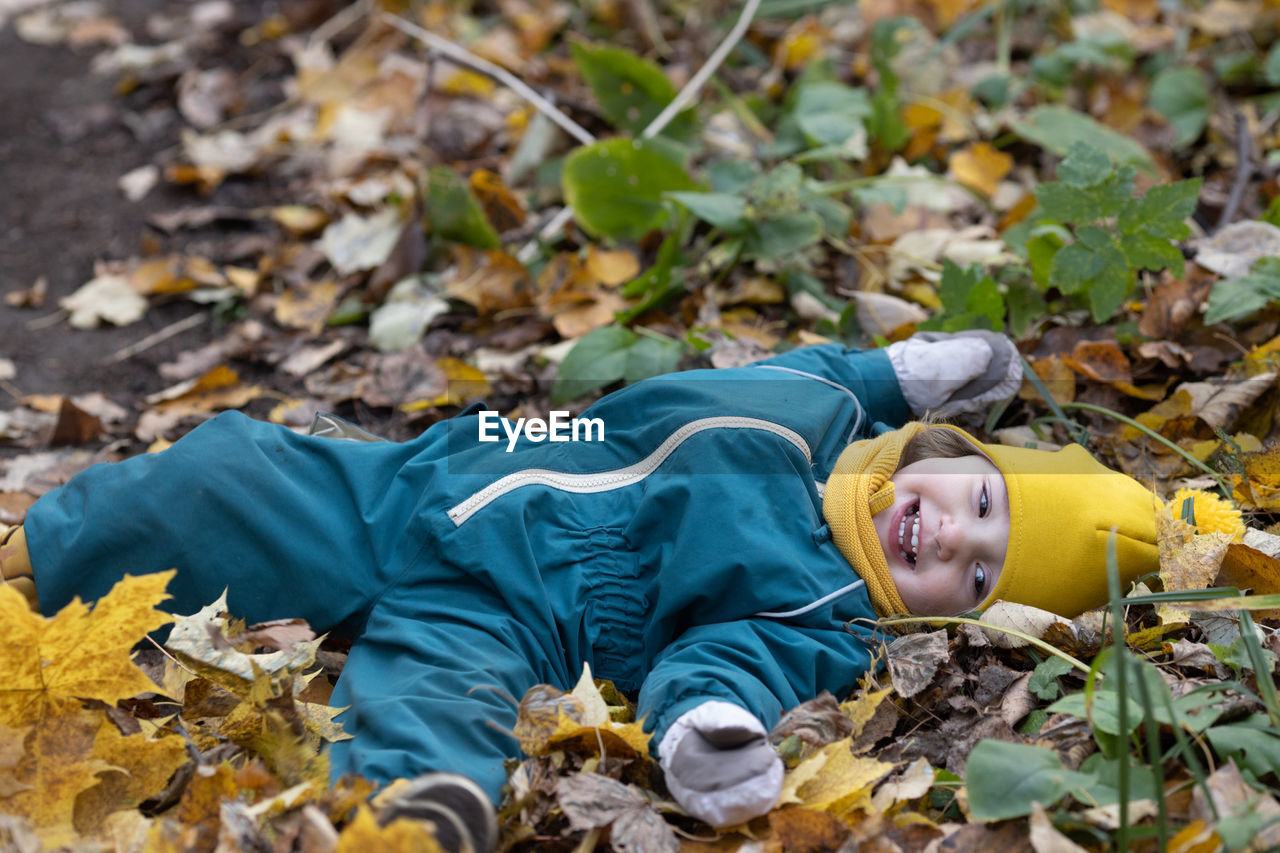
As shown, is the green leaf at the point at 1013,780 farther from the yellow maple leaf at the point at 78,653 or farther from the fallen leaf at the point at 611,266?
the fallen leaf at the point at 611,266

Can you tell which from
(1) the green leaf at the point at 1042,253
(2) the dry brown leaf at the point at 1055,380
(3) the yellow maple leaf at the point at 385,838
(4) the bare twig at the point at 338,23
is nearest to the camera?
(3) the yellow maple leaf at the point at 385,838

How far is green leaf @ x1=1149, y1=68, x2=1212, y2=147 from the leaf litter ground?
12 millimetres

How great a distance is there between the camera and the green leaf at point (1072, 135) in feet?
9.37

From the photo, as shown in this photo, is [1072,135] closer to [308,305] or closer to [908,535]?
[908,535]

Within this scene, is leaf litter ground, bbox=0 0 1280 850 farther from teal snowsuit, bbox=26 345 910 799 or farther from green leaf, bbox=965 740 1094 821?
teal snowsuit, bbox=26 345 910 799

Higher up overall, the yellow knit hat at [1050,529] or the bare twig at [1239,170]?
the bare twig at [1239,170]

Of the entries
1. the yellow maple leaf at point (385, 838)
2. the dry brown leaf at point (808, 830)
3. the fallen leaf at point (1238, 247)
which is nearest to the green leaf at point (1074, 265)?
the fallen leaf at point (1238, 247)

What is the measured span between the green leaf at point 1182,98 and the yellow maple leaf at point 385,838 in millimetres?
3020

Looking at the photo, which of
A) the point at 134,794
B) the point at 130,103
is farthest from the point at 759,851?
the point at 130,103

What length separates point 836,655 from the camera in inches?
69.0

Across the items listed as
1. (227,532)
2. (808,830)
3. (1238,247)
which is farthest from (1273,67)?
(227,532)

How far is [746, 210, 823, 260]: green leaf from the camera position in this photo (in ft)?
8.63

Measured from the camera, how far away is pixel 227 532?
177 centimetres

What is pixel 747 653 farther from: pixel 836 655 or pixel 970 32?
pixel 970 32
